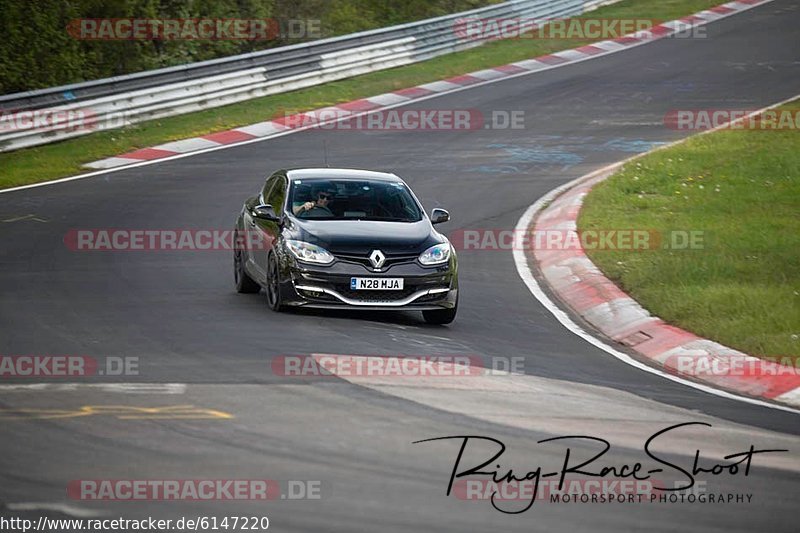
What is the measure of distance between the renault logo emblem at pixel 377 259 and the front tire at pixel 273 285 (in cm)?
100

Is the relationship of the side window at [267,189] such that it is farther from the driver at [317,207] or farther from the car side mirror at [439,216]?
the car side mirror at [439,216]

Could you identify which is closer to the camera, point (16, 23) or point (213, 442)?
point (213, 442)

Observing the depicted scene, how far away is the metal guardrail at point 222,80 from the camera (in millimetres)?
25156

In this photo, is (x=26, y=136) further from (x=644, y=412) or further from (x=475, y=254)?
(x=644, y=412)

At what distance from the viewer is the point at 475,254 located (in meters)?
17.9

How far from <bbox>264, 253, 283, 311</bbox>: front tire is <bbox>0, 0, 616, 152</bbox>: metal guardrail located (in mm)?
11987

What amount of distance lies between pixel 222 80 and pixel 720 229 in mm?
14275

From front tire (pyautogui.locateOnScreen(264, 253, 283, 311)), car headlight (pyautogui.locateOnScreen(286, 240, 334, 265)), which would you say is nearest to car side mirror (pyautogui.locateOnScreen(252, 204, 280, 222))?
front tire (pyautogui.locateOnScreen(264, 253, 283, 311))

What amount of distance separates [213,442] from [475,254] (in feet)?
32.6

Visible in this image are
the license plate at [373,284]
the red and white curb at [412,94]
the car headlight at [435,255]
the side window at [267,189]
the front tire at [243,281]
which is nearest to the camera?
the license plate at [373,284]

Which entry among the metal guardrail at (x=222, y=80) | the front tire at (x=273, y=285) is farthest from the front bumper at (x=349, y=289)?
the metal guardrail at (x=222, y=80)

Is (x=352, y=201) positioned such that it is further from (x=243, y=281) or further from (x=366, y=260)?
(x=243, y=281)

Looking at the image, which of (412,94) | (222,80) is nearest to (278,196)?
(222,80)

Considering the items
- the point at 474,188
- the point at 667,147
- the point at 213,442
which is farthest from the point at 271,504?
the point at 667,147
